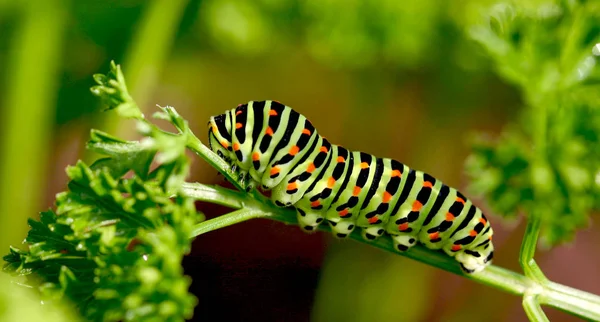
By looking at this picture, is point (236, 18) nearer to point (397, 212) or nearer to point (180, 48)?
point (180, 48)

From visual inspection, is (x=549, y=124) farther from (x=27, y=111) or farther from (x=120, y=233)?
(x=27, y=111)

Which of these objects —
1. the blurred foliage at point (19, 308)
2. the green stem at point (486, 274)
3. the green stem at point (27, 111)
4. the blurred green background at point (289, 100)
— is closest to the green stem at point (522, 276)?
the green stem at point (486, 274)

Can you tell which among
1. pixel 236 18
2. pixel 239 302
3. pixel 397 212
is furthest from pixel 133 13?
pixel 397 212

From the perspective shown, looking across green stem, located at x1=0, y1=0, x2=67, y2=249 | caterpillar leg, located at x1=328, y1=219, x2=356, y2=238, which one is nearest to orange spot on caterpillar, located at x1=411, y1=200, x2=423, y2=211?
caterpillar leg, located at x1=328, y1=219, x2=356, y2=238

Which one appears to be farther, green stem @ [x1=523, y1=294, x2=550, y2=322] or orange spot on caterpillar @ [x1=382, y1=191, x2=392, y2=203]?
orange spot on caterpillar @ [x1=382, y1=191, x2=392, y2=203]

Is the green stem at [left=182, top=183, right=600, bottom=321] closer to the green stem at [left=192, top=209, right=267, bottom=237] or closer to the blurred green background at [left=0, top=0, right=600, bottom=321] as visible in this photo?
the green stem at [left=192, top=209, right=267, bottom=237]

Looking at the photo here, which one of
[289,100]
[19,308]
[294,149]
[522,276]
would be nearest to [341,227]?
[294,149]
